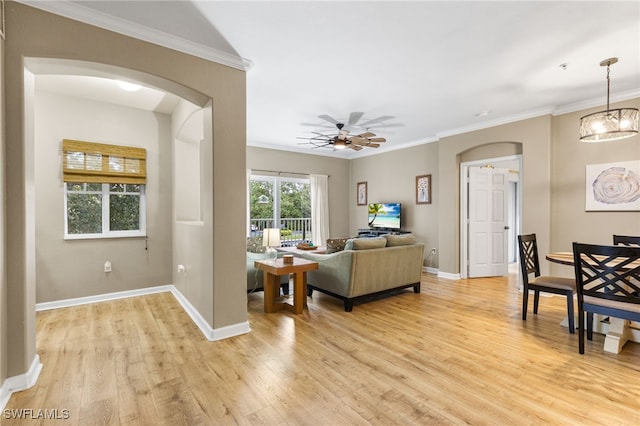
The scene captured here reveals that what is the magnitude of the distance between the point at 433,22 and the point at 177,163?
148 inches

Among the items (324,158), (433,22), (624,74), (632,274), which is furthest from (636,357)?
(324,158)

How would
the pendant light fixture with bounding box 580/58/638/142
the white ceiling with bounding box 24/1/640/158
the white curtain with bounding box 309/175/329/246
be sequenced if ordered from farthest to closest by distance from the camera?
the white curtain with bounding box 309/175/329/246 → the pendant light fixture with bounding box 580/58/638/142 → the white ceiling with bounding box 24/1/640/158

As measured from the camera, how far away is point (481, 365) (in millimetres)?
2434

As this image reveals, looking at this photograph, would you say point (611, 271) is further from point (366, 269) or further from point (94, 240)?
point (94, 240)

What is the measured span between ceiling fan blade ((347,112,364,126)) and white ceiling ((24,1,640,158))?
0.21 meters

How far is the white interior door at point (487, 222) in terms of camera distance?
5.71 m

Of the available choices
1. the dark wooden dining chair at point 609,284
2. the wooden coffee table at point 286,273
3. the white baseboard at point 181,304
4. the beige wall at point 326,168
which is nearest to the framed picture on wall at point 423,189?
the beige wall at point 326,168

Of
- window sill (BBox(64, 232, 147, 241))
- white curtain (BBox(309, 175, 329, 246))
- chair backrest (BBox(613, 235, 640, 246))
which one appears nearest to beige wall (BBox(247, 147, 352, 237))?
white curtain (BBox(309, 175, 329, 246))

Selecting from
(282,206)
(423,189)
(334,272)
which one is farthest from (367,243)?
(282,206)

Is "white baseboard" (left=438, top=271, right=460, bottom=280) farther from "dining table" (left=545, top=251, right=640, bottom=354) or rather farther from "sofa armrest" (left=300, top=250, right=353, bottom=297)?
"sofa armrest" (left=300, top=250, right=353, bottom=297)

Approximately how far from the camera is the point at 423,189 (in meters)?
6.37

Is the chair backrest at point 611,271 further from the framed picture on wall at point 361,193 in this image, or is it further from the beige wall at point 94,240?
the framed picture on wall at point 361,193

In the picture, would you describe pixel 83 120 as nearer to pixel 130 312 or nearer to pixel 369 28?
pixel 130 312

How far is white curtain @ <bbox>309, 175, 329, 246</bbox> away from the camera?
24.1 ft
